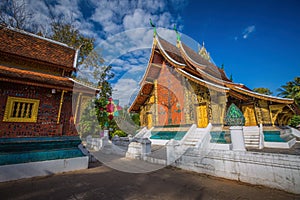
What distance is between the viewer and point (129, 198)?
10.5 ft

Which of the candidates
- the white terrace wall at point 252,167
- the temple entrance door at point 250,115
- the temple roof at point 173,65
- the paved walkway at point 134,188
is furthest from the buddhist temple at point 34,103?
the temple entrance door at point 250,115

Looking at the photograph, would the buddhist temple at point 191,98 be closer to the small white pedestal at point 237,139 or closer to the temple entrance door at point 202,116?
the temple entrance door at point 202,116

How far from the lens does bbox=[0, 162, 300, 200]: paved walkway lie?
325 cm

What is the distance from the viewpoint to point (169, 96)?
39.4ft

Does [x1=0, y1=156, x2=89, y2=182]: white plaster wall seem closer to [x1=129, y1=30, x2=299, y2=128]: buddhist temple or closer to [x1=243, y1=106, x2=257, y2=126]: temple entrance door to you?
[x1=129, y1=30, x2=299, y2=128]: buddhist temple

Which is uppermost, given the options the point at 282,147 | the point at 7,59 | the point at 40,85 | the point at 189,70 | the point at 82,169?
the point at 189,70

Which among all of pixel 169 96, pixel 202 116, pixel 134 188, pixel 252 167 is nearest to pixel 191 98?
pixel 202 116

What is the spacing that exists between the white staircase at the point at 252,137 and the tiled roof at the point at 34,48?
10211 millimetres


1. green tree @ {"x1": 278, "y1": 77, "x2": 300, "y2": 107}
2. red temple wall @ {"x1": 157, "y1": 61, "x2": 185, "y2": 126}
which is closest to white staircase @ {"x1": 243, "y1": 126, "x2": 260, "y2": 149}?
red temple wall @ {"x1": 157, "y1": 61, "x2": 185, "y2": 126}

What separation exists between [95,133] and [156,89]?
26.9 ft

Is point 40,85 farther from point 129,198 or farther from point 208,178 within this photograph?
point 208,178

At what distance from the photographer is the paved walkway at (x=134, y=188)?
3252mm

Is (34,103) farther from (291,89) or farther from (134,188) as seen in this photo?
(291,89)

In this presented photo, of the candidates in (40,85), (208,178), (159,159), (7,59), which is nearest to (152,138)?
(159,159)
